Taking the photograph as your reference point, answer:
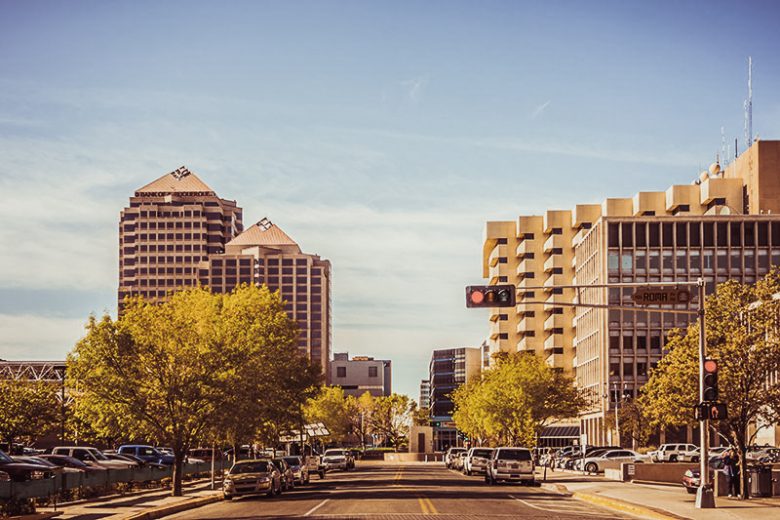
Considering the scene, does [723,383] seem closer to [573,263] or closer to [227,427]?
[227,427]

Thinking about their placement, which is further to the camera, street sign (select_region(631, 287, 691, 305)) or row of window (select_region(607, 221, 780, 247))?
row of window (select_region(607, 221, 780, 247))

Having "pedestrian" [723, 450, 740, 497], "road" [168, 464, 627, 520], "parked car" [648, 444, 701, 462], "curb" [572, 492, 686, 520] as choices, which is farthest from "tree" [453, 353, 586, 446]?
"pedestrian" [723, 450, 740, 497]

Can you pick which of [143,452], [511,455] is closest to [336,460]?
[143,452]

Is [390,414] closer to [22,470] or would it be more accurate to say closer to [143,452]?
[143,452]

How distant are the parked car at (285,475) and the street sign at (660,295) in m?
21.4

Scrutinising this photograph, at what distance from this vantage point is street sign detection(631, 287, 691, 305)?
3183 cm

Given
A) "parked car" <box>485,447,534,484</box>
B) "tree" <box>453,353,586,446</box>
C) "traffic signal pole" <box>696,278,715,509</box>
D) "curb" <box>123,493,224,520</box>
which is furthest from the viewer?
"tree" <box>453,353,586,446</box>

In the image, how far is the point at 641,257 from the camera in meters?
127

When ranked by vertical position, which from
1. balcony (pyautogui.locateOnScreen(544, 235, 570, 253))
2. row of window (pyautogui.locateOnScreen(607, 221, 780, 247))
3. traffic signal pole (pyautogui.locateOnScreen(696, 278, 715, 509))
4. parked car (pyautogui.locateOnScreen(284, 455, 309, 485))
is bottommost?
parked car (pyautogui.locateOnScreen(284, 455, 309, 485))

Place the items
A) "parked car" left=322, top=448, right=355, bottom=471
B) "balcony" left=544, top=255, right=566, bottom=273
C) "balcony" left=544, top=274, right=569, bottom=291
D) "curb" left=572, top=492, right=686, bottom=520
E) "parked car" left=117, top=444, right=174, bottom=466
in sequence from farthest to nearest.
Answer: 1. "balcony" left=544, top=255, right=566, bottom=273
2. "balcony" left=544, top=274, right=569, bottom=291
3. "parked car" left=322, top=448, right=355, bottom=471
4. "parked car" left=117, top=444, right=174, bottom=466
5. "curb" left=572, top=492, right=686, bottom=520

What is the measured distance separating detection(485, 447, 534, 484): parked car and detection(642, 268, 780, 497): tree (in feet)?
47.6

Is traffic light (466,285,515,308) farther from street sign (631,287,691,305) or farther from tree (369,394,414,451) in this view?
tree (369,394,414,451)

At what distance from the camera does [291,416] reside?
2616 inches

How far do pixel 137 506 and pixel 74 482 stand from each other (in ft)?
17.9
